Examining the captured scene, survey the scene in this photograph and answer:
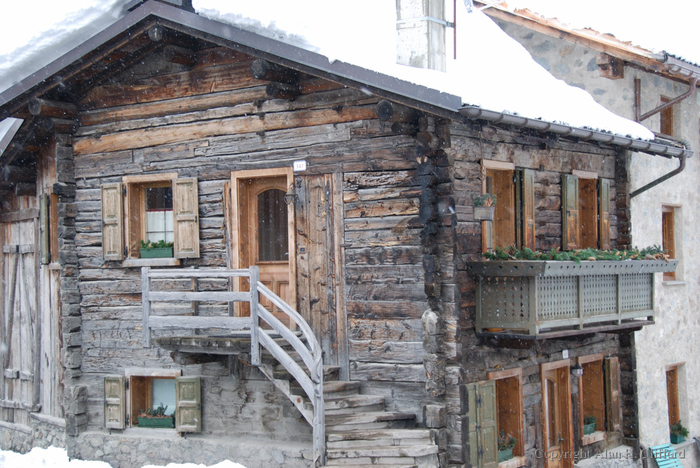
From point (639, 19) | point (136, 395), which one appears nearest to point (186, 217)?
point (136, 395)

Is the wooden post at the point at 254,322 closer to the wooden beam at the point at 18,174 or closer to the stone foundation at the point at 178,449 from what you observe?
the stone foundation at the point at 178,449

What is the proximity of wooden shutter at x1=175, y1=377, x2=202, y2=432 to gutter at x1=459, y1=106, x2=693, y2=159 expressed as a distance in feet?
16.6


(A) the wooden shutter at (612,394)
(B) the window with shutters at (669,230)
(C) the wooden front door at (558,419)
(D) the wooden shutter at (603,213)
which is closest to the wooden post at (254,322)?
(C) the wooden front door at (558,419)

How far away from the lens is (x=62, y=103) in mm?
11930

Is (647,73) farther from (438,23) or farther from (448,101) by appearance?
(448,101)

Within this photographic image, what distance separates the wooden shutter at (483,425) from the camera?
32.9 feet

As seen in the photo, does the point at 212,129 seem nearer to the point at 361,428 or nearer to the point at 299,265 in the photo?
the point at 299,265

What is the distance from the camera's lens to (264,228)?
36.9 feet

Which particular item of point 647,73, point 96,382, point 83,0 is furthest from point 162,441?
point 647,73

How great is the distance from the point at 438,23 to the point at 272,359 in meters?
4.87

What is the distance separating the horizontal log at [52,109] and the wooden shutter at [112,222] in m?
1.20

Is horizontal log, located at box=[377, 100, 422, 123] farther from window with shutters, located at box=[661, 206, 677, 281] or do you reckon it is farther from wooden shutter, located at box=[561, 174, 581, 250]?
window with shutters, located at box=[661, 206, 677, 281]

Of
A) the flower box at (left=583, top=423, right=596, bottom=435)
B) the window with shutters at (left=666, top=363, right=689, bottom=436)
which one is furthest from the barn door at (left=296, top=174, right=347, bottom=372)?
the window with shutters at (left=666, top=363, right=689, bottom=436)

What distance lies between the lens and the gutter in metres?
9.06
